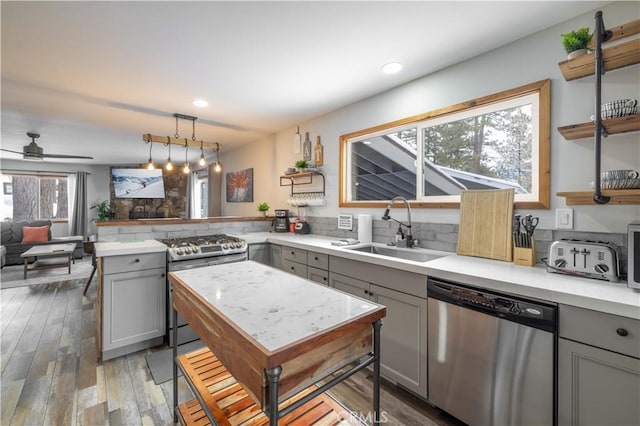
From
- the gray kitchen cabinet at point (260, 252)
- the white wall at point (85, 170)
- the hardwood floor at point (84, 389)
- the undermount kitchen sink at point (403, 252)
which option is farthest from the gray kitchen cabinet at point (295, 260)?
the white wall at point (85, 170)

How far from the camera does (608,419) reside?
113cm

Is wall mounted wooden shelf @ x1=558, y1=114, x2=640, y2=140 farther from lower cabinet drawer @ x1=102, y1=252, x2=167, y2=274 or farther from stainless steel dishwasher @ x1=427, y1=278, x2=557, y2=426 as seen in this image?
lower cabinet drawer @ x1=102, y1=252, x2=167, y2=274

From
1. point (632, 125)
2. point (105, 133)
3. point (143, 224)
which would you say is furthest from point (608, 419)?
point (105, 133)

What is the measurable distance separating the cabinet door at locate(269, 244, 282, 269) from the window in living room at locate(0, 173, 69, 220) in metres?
7.37

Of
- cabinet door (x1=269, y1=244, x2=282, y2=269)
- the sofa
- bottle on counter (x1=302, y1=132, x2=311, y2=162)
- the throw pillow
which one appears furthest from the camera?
the throw pillow

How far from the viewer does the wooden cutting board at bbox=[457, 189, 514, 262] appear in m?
1.84

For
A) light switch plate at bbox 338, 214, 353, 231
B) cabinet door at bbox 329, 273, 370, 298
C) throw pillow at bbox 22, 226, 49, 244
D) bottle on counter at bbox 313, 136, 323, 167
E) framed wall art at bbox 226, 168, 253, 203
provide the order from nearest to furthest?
cabinet door at bbox 329, 273, 370, 298 → light switch plate at bbox 338, 214, 353, 231 → bottle on counter at bbox 313, 136, 323, 167 → framed wall art at bbox 226, 168, 253, 203 → throw pillow at bbox 22, 226, 49, 244

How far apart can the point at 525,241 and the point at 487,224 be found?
10.3 inches

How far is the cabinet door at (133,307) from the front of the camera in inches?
91.3

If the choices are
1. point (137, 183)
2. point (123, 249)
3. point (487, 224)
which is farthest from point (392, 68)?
point (137, 183)

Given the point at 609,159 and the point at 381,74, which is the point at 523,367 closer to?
the point at 609,159

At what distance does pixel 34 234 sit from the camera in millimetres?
5859

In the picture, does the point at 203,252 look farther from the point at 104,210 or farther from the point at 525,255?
the point at 104,210

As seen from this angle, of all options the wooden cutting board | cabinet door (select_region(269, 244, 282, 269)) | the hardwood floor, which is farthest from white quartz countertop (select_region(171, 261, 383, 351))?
cabinet door (select_region(269, 244, 282, 269))
